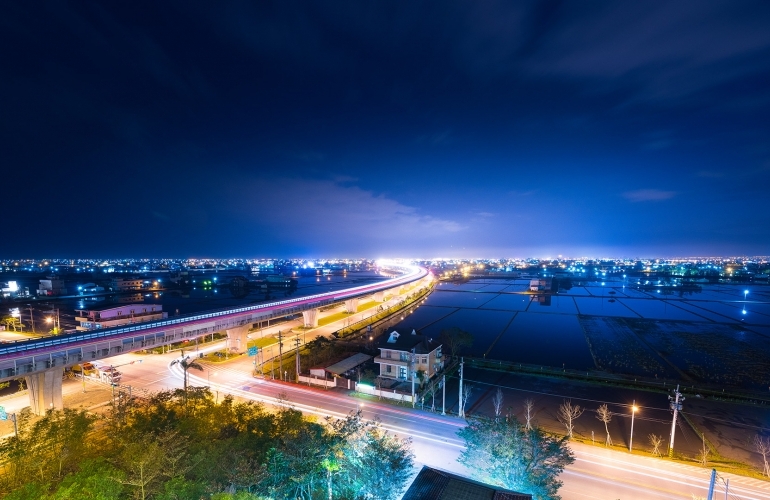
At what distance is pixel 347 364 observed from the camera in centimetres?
3312

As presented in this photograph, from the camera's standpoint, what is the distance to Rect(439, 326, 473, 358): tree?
4084 centimetres

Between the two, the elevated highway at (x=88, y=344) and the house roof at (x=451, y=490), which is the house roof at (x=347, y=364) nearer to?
the elevated highway at (x=88, y=344)

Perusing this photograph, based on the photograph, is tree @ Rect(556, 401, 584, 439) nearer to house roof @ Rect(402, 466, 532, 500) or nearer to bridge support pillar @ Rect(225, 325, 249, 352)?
house roof @ Rect(402, 466, 532, 500)

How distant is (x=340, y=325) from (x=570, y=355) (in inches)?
1280

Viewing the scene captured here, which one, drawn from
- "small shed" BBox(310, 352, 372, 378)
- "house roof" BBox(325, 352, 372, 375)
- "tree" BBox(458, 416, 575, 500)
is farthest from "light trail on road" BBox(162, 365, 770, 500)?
"house roof" BBox(325, 352, 372, 375)

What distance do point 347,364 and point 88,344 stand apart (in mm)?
20558

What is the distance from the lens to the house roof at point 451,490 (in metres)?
12.0

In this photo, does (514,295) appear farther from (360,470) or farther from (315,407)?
(360,470)

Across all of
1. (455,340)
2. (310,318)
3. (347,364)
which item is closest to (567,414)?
(455,340)

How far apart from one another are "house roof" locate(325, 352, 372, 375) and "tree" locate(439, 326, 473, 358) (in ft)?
34.6

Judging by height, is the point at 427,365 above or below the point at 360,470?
below

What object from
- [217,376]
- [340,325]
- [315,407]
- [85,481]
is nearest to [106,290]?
[340,325]

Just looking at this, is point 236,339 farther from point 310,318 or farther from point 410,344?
point 410,344

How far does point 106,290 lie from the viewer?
10831 centimetres
